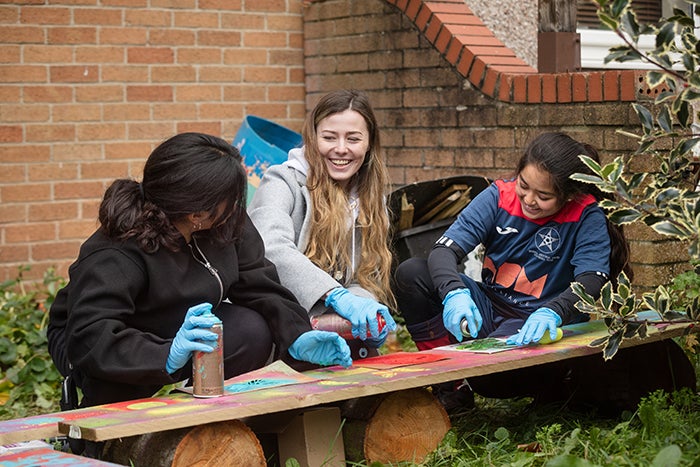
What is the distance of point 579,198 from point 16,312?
2.78 metres

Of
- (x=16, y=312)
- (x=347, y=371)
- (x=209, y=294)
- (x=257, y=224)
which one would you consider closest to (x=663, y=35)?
(x=347, y=371)

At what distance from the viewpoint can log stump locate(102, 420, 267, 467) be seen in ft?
8.71

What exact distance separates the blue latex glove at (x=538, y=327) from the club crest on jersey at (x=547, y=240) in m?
0.36

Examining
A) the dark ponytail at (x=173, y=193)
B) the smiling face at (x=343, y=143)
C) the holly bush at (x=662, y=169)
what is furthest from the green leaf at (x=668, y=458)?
the smiling face at (x=343, y=143)

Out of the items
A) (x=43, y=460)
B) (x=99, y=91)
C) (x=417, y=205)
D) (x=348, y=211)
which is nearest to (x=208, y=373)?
(x=43, y=460)

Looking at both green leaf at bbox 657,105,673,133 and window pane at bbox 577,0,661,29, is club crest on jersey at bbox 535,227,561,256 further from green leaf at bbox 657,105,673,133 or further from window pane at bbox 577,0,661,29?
window pane at bbox 577,0,661,29

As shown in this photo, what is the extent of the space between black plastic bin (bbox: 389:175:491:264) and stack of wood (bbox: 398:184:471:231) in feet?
0.06

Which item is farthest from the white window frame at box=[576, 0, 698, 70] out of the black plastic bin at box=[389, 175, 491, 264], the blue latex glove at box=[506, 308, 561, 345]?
the blue latex glove at box=[506, 308, 561, 345]

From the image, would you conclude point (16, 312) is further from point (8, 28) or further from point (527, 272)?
point (527, 272)

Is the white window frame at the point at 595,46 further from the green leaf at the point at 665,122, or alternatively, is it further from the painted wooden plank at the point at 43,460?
the painted wooden plank at the point at 43,460

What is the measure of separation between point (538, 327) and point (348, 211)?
94 centimetres

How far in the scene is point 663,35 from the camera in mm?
2521

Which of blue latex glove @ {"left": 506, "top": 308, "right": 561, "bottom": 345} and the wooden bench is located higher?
blue latex glove @ {"left": 506, "top": 308, "right": 561, "bottom": 345}

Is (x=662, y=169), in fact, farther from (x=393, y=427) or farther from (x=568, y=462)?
(x=393, y=427)
